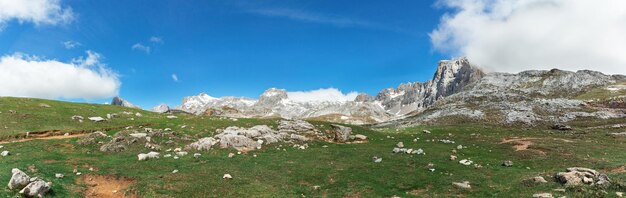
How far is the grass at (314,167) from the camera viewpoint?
3073cm

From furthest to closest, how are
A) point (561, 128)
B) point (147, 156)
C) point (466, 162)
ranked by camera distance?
point (561, 128) → point (466, 162) → point (147, 156)

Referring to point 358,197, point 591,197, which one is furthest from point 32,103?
point 591,197

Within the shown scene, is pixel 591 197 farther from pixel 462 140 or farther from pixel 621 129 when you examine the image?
pixel 621 129

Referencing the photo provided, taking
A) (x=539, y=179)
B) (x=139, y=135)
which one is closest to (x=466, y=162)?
(x=539, y=179)

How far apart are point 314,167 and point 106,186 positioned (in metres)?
19.4

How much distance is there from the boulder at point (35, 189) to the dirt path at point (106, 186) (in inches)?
143

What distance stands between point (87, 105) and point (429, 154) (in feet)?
216

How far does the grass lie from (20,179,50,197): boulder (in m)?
0.86

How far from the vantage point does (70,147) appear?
145 feet

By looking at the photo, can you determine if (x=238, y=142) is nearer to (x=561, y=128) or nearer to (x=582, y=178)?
(x=582, y=178)

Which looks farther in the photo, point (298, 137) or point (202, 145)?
point (298, 137)

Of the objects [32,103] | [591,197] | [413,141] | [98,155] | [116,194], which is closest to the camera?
[591,197]

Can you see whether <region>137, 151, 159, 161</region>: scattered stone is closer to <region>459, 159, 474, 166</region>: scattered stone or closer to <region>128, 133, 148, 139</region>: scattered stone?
<region>128, 133, 148, 139</region>: scattered stone

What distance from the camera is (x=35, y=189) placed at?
24.9 metres
